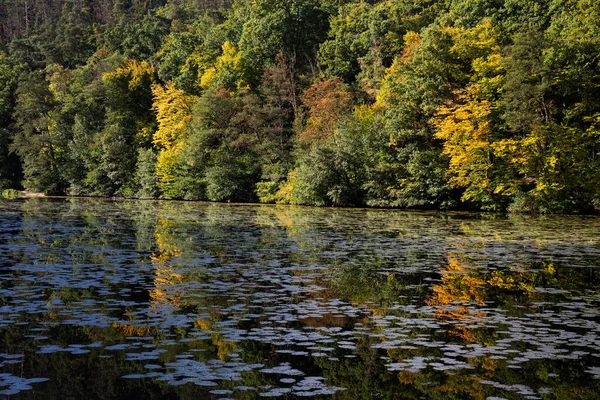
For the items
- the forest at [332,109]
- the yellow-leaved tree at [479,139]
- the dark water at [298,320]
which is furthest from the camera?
the yellow-leaved tree at [479,139]

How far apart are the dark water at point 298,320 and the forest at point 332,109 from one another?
19662 millimetres

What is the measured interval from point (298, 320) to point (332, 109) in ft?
154

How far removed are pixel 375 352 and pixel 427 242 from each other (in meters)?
14.8

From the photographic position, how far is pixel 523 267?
56.7ft

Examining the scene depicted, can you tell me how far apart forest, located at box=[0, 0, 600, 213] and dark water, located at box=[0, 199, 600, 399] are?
19662mm

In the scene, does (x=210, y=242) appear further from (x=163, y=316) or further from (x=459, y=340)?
(x=459, y=340)

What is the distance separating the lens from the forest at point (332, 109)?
132ft

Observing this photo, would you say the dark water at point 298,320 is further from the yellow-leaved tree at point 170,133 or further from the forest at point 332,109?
the yellow-leaved tree at point 170,133

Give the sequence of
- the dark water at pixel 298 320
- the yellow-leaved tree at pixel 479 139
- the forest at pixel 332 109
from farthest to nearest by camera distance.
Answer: the yellow-leaved tree at pixel 479 139 → the forest at pixel 332 109 → the dark water at pixel 298 320

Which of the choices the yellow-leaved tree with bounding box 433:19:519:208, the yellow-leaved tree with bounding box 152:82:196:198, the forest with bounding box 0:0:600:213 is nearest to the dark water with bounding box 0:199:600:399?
the yellow-leaved tree with bounding box 433:19:519:208

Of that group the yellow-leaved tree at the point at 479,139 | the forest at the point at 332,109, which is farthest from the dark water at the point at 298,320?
the forest at the point at 332,109

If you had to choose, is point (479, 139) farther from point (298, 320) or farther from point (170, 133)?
point (170, 133)

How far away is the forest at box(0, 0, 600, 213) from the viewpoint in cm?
4019

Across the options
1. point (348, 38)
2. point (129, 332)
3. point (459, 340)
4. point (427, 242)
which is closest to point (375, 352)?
point (459, 340)
